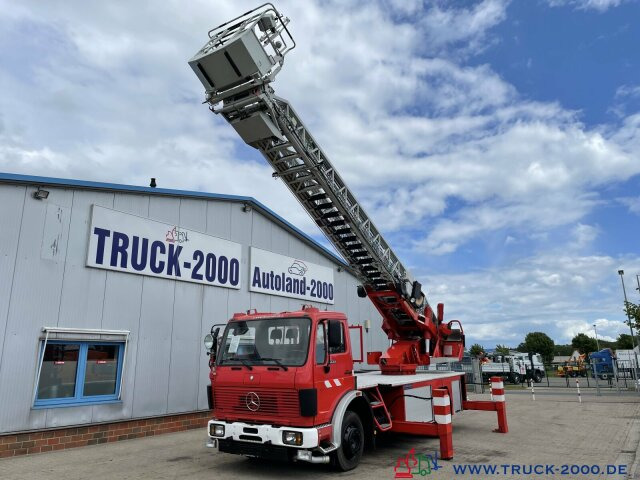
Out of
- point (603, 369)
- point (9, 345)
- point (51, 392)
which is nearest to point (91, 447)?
point (51, 392)

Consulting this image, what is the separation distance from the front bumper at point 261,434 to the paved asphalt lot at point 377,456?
0.67 meters

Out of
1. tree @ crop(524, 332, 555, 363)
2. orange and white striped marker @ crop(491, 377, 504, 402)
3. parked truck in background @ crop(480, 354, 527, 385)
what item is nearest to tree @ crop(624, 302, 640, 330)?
parked truck in background @ crop(480, 354, 527, 385)

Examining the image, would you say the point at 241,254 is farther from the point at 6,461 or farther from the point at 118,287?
the point at 6,461

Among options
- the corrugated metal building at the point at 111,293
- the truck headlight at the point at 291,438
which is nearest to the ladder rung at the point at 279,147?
the corrugated metal building at the point at 111,293

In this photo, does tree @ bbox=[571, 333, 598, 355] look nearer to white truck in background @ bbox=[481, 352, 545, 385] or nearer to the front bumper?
white truck in background @ bbox=[481, 352, 545, 385]

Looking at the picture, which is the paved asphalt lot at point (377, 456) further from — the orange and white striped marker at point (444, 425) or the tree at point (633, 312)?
the tree at point (633, 312)

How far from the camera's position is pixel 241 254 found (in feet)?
44.5

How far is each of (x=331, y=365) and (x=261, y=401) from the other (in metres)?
1.15

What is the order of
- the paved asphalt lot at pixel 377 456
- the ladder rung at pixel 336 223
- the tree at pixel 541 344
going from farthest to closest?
the tree at pixel 541 344 → the ladder rung at pixel 336 223 → the paved asphalt lot at pixel 377 456

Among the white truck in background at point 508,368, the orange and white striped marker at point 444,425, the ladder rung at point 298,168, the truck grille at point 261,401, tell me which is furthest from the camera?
the white truck in background at point 508,368

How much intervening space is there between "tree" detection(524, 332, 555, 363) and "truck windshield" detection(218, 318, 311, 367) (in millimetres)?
73392

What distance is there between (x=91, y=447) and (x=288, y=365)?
17.6ft

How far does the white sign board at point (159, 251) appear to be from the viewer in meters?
10.2

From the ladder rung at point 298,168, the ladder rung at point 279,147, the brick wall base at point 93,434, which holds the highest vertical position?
the ladder rung at point 279,147
